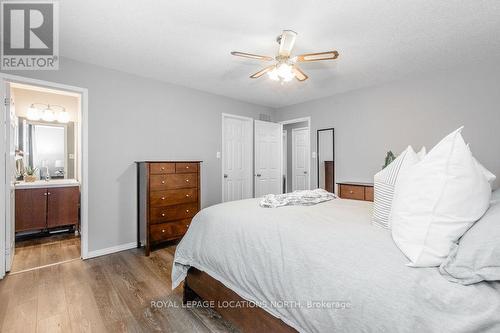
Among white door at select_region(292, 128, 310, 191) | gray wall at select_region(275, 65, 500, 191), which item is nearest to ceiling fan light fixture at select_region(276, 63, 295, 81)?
gray wall at select_region(275, 65, 500, 191)

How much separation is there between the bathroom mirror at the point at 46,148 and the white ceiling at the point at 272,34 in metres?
1.96

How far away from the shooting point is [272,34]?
2309 millimetres

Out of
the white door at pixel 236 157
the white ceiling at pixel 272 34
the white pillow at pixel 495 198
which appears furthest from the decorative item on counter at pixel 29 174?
the white pillow at pixel 495 198

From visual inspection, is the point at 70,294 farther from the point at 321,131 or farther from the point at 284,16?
the point at 321,131

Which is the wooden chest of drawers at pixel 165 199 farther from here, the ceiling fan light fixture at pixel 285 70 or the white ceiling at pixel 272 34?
the ceiling fan light fixture at pixel 285 70

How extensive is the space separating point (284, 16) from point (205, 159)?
2601 millimetres

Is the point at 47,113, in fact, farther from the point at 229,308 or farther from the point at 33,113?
the point at 229,308

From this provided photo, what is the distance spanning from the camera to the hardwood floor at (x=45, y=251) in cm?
276

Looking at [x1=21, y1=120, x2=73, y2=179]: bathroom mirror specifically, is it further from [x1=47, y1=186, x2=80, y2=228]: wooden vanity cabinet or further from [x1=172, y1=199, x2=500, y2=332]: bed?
[x1=172, y1=199, x2=500, y2=332]: bed

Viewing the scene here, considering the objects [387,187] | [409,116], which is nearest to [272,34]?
[387,187]

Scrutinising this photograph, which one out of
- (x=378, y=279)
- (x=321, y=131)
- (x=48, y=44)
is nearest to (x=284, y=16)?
(x=378, y=279)

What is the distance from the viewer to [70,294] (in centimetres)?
212

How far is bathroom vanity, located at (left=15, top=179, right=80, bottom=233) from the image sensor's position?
3.44 meters

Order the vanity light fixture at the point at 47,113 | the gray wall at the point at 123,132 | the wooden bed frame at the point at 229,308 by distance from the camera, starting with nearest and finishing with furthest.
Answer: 1. the wooden bed frame at the point at 229,308
2. the gray wall at the point at 123,132
3. the vanity light fixture at the point at 47,113
